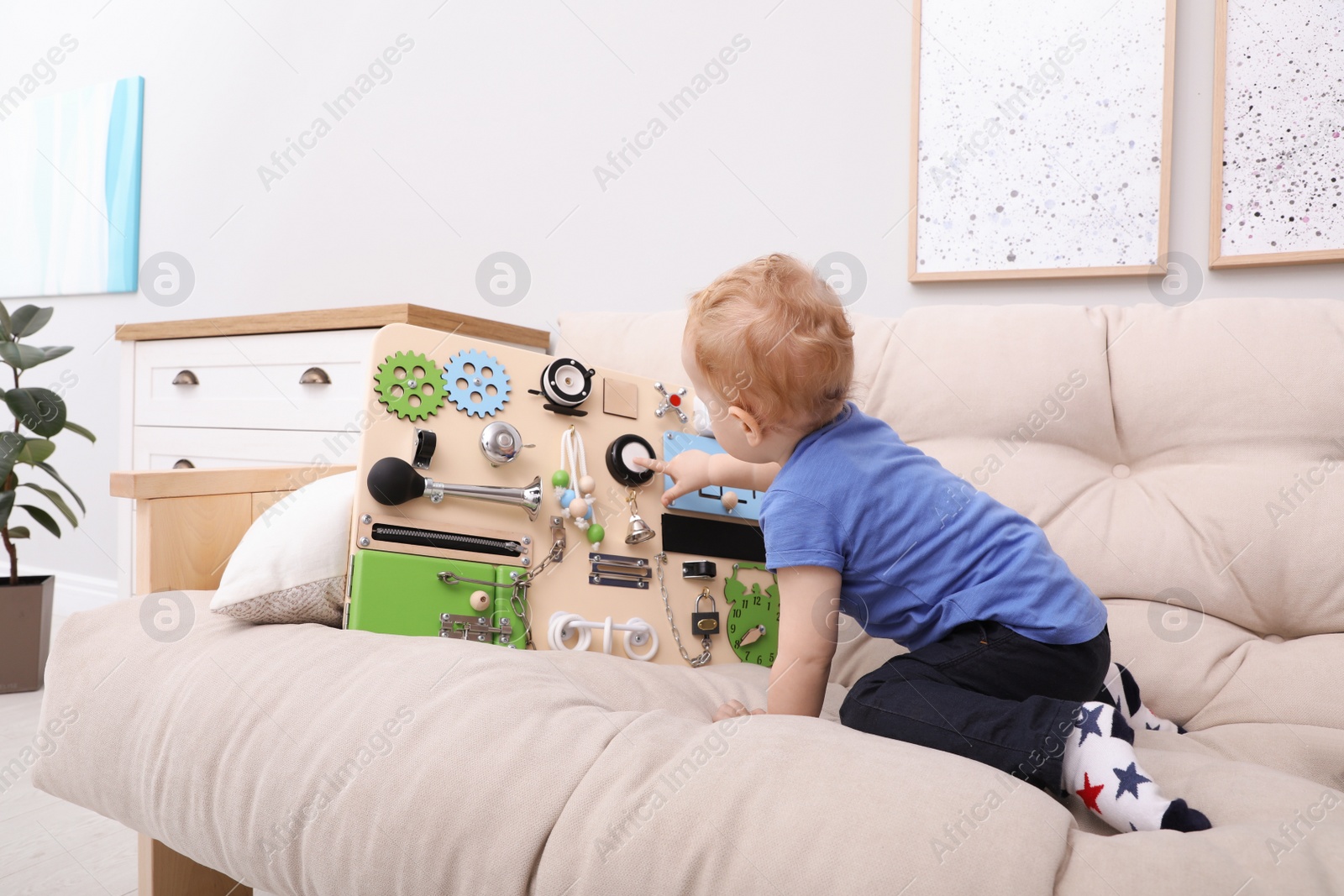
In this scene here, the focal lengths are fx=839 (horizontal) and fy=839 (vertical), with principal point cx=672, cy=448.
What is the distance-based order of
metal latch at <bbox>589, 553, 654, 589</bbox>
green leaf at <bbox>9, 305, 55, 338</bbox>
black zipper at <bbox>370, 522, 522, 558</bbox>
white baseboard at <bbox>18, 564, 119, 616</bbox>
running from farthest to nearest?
1. white baseboard at <bbox>18, 564, 119, 616</bbox>
2. green leaf at <bbox>9, 305, 55, 338</bbox>
3. metal latch at <bbox>589, 553, 654, 589</bbox>
4. black zipper at <bbox>370, 522, 522, 558</bbox>

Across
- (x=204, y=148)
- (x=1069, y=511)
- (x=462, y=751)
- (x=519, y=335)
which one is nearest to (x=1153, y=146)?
(x=1069, y=511)

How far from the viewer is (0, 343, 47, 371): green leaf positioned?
68.2 inches

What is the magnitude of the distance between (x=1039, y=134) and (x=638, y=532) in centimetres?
94

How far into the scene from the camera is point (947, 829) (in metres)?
0.50

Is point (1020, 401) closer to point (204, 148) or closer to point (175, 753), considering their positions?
point (175, 753)

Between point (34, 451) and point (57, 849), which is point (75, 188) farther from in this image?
point (57, 849)

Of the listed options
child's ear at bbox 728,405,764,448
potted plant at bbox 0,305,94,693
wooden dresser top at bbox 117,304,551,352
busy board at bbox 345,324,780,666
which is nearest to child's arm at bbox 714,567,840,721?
child's ear at bbox 728,405,764,448

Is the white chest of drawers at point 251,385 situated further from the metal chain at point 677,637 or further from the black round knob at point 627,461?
the metal chain at point 677,637

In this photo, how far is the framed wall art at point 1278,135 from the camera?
46.9 inches

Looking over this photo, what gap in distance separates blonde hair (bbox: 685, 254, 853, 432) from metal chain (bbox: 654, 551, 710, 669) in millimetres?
284

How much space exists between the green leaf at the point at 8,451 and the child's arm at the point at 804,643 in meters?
1.66

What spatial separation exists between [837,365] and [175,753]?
2.20ft

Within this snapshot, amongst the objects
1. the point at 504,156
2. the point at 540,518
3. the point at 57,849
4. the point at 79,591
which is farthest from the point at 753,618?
the point at 79,591

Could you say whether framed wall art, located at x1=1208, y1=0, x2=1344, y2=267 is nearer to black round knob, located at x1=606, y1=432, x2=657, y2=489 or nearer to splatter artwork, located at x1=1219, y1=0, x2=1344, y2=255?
splatter artwork, located at x1=1219, y1=0, x2=1344, y2=255
